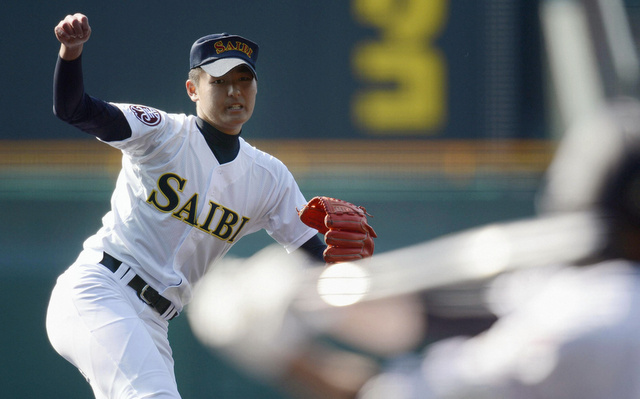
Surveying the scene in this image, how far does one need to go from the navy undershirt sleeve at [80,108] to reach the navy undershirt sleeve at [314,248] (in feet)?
2.38

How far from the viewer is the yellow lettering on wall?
4406mm

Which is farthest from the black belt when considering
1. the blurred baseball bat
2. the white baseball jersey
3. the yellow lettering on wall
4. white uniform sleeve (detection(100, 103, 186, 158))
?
the yellow lettering on wall

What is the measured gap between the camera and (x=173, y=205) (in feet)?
8.72

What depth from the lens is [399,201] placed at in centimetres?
457

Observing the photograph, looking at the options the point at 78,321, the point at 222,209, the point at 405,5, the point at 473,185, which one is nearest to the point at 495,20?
the point at 405,5

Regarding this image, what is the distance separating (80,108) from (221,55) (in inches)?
21.5

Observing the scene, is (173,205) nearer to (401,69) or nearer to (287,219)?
(287,219)

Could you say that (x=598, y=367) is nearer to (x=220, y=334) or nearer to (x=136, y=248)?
(x=220, y=334)

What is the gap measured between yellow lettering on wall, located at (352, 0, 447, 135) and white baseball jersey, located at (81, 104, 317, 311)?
5.99ft

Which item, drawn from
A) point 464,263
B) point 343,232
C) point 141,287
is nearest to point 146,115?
point 141,287

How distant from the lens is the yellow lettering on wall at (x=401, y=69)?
441 cm

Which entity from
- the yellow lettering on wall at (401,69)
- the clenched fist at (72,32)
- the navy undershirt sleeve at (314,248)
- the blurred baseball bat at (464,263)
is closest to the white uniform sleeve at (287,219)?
the navy undershirt sleeve at (314,248)

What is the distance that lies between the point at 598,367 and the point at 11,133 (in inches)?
157

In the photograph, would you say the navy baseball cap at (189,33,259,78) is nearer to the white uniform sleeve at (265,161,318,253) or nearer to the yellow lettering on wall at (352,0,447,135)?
the white uniform sleeve at (265,161,318,253)
